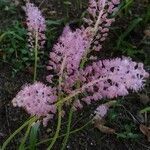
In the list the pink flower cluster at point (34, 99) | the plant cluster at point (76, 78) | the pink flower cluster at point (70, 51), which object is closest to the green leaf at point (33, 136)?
the plant cluster at point (76, 78)

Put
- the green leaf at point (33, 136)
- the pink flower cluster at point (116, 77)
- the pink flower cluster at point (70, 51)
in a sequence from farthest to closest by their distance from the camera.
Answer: the green leaf at point (33, 136) < the pink flower cluster at point (70, 51) < the pink flower cluster at point (116, 77)

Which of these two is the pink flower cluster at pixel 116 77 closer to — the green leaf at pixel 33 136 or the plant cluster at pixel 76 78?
the plant cluster at pixel 76 78

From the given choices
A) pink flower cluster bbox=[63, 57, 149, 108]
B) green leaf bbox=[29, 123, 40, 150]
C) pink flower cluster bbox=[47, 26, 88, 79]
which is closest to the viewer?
pink flower cluster bbox=[63, 57, 149, 108]

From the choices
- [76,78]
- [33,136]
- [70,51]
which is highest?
[70,51]

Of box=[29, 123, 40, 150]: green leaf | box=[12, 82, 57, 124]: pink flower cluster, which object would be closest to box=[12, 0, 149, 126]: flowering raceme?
box=[12, 82, 57, 124]: pink flower cluster

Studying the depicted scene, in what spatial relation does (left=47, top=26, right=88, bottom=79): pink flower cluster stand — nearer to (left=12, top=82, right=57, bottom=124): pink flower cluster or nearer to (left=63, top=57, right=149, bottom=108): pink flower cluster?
(left=63, top=57, right=149, bottom=108): pink flower cluster

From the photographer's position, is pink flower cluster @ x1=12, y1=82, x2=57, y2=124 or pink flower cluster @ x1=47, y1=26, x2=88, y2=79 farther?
pink flower cluster @ x1=47, y1=26, x2=88, y2=79

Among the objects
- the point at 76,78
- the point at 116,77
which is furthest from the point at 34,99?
the point at 116,77

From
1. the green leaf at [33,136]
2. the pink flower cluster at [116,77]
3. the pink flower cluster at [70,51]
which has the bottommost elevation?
the green leaf at [33,136]

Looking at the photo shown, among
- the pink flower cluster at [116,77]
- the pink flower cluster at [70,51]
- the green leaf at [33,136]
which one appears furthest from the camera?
the green leaf at [33,136]

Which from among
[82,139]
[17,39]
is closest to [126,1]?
Result: [17,39]

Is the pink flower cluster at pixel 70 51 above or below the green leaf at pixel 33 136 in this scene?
above

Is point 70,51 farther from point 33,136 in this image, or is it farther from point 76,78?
point 33,136
